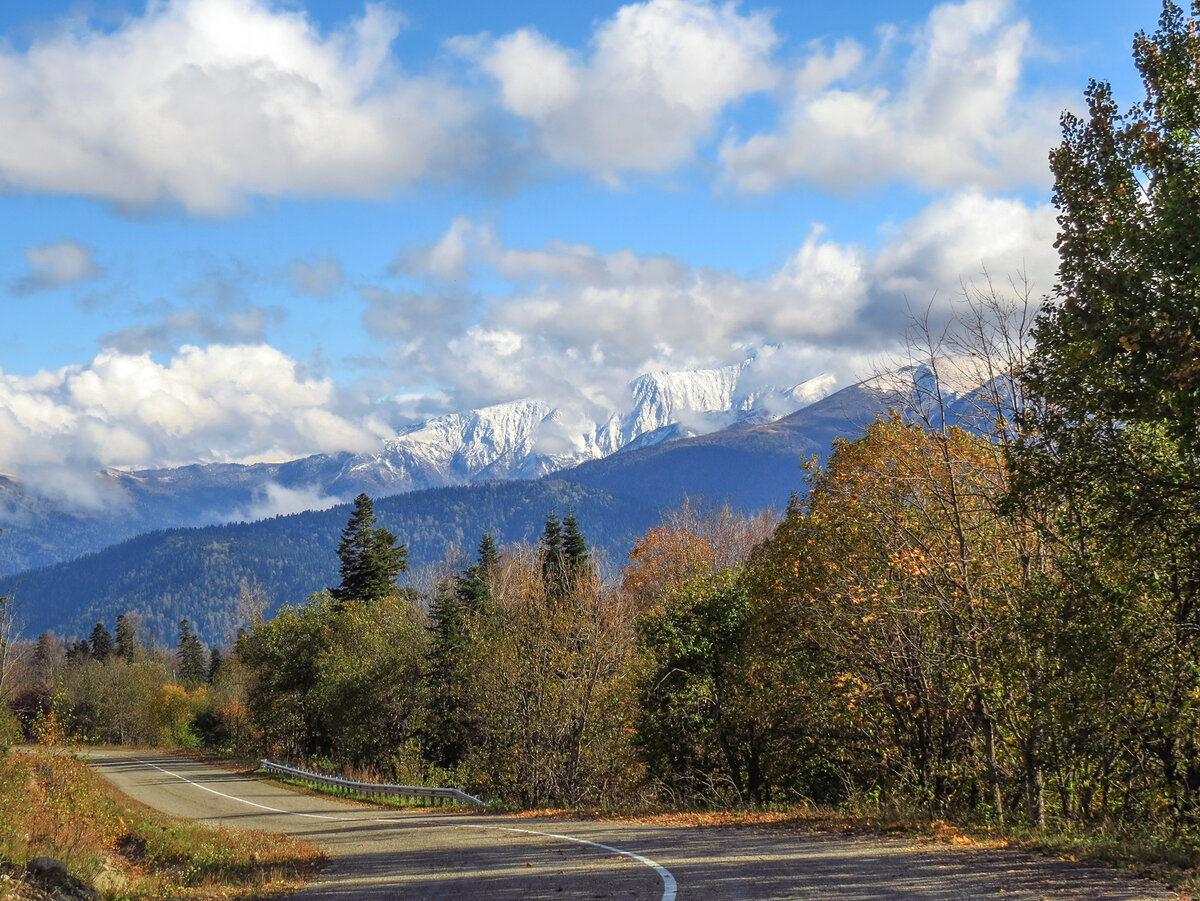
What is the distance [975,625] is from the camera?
52.6 feet

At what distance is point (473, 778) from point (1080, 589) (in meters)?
23.0

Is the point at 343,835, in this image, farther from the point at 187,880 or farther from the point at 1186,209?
Result: the point at 1186,209

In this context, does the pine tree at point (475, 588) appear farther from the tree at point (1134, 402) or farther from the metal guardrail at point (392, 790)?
the tree at point (1134, 402)

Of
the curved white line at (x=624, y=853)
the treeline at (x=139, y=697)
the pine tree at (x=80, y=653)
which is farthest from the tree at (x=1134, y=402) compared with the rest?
the pine tree at (x=80, y=653)

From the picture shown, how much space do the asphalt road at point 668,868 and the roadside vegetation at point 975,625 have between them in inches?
45.7

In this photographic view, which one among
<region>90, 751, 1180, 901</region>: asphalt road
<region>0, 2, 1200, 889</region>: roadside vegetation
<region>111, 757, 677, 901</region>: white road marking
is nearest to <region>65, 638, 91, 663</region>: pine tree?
<region>111, 757, 677, 901</region>: white road marking

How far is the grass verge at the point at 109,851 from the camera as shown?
1306 cm

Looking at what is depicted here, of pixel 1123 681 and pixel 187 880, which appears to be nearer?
pixel 1123 681

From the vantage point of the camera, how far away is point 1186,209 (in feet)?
29.0

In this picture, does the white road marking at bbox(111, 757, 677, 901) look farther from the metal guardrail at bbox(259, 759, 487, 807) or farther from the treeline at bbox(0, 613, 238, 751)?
the treeline at bbox(0, 613, 238, 751)

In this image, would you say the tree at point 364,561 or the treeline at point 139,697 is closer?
the tree at point 364,561

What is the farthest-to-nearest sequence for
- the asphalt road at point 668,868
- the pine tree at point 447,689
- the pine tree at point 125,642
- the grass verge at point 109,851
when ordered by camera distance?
the pine tree at point 125,642 → the pine tree at point 447,689 → the grass verge at point 109,851 → the asphalt road at point 668,868

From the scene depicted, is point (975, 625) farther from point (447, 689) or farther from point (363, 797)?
point (447, 689)

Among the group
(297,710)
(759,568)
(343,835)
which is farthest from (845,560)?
(297,710)
